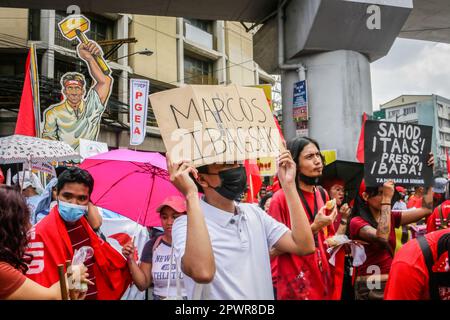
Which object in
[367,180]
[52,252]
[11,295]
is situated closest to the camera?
[11,295]

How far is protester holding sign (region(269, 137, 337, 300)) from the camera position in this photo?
248cm

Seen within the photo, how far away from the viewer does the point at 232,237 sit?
1.78 metres

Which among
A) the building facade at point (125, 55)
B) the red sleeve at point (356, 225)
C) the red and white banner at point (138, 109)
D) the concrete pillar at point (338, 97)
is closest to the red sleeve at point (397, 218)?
the red sleeve at point (356, 225)

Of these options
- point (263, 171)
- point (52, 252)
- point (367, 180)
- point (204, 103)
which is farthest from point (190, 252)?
point (263, 171)

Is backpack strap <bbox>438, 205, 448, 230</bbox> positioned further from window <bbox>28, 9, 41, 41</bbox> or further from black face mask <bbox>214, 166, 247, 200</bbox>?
window <bbox>28, 9, 41, 41</bbox>

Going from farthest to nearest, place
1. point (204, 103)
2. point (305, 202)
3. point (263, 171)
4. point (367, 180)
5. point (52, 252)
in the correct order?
point (263, 171) < point (367, 180) < point (305, 202) < point (52, 252) < point (204, 103)

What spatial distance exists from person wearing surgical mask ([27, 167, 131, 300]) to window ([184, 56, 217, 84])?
20081 mm

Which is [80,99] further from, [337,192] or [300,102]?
[337,192]

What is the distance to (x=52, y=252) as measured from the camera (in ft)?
7.56

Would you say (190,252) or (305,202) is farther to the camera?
(305,202)

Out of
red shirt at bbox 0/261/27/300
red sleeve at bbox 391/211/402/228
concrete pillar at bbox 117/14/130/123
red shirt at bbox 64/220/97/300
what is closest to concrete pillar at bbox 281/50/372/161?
red sleeve at bbox 391/211/402/228

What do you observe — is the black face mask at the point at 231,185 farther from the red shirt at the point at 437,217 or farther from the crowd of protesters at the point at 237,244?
the red shirt at the point at 437,217
